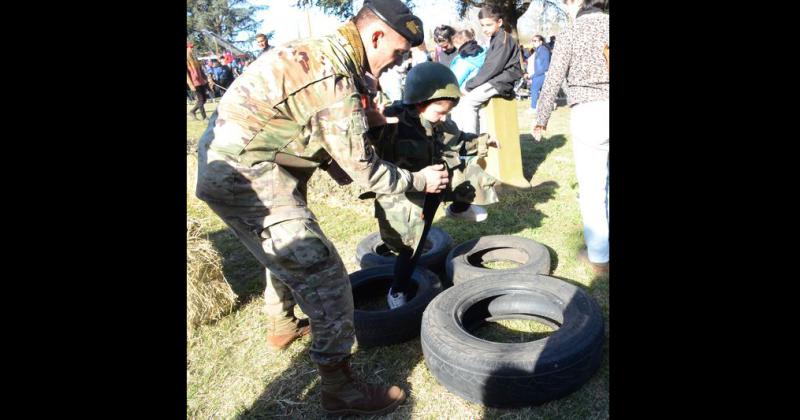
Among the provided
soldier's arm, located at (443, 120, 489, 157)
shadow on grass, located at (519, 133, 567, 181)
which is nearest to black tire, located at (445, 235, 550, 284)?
soldier's arm, located at (443, 120, 489, 157)

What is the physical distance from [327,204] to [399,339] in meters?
3.92

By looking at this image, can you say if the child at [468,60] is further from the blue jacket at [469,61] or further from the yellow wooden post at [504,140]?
the yellow wooden post at [504,140]

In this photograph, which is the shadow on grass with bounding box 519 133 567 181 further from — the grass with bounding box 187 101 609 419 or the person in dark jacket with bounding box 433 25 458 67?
the person in dark jacket with bounding box 433 25 458 67

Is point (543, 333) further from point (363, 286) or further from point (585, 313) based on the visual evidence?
point (363, 286)

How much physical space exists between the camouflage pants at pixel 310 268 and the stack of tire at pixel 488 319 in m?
0.64

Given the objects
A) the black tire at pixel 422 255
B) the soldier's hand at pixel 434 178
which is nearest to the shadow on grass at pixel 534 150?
the black tire at pixel 422 255

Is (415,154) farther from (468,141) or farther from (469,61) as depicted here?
(469,61)

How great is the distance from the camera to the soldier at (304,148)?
2400 mm

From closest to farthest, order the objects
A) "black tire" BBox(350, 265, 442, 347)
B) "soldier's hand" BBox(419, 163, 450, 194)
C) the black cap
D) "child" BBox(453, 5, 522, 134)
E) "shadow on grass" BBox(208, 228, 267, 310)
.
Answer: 1. the black cap
2. "soldier's hand" BBox(419, 163, 450, 194)
3. "black tire" BBox(350, 265, 442, 347)
4. "shadow on grass" BBox(208, 228, 267, 310)
5. "child" BBox(453, 5, 522, 134)

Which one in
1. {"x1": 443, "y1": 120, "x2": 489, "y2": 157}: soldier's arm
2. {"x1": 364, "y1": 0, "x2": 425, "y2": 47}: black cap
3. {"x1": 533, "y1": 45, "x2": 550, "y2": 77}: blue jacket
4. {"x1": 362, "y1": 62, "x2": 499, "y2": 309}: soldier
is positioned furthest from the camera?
{"x1": 533, "y1": 45, "x2": 550, "y2": 77}: blue jacket

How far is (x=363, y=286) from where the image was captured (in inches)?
170

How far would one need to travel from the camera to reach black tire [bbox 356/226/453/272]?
4664 mm

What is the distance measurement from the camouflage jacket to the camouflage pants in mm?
127
